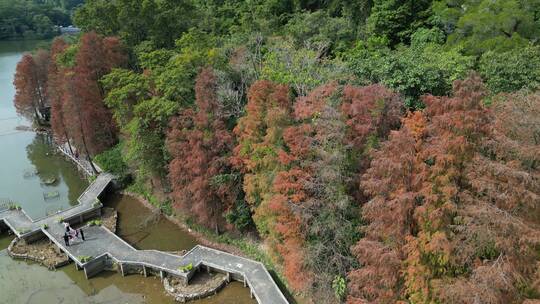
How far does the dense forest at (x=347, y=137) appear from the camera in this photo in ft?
36.5

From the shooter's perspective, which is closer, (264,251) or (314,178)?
(314,178)

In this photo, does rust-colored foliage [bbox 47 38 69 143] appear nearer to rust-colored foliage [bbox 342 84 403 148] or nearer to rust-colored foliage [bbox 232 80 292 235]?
rust-colored foliage [bbox 232 80 292 235]

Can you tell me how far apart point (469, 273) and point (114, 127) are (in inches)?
1122

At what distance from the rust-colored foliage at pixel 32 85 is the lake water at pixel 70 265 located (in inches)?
124

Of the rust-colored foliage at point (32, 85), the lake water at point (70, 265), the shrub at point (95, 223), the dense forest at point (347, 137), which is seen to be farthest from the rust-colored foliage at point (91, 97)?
the rust-colored foliage at point (32, 85)

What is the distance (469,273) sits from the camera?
11.0 meters

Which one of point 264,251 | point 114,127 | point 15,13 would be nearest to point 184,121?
point 264,251

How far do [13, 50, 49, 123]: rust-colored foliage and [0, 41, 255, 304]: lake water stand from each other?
3.14 meters

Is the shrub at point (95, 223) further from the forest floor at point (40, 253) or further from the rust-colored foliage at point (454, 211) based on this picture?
the rust-colored foliage at point (454, 211)

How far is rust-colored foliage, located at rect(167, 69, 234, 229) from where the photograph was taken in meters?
21.0

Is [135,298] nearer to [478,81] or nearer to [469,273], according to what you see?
[469,273]

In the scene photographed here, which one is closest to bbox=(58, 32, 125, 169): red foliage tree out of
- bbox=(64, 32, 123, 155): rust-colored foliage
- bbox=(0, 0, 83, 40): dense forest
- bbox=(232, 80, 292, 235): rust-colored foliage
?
bbox=(64, 32, 123, 155): rust-colored foliage

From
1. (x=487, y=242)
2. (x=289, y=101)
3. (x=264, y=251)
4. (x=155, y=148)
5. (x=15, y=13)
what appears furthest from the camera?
(x=15, y=13)

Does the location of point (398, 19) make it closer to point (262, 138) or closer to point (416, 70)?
point (416, 70)
